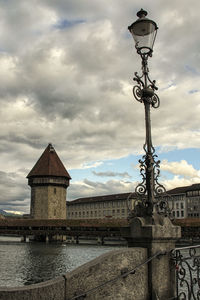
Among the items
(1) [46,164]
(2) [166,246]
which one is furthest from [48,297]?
(1) [46,164]

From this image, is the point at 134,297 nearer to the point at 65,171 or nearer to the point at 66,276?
the point at 66,276

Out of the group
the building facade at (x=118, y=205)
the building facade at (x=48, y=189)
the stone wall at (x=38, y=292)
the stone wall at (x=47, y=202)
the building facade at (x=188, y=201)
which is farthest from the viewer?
the building facade at (x=118, y=205)

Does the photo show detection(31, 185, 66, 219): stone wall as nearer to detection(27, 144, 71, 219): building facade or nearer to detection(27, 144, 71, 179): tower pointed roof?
detection(27, 144, 71, 219): building facade

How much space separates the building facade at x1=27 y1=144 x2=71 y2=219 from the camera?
48.0 meters

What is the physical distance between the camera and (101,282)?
329 centimetres

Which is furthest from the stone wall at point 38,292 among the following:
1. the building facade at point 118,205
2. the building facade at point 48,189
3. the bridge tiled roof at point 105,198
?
the bridge tiled roof at point 105,198

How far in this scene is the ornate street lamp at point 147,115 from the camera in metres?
4.15

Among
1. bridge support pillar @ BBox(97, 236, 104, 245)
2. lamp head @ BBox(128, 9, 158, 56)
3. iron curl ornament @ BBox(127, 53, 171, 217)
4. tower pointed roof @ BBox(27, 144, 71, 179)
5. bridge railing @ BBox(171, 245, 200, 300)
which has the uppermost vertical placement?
tower pointed roof @ BBox(27, 144, 71, 179)

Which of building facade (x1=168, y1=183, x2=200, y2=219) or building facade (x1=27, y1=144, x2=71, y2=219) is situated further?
building facade (x1=168, y1=183, x2=200, y2=219)

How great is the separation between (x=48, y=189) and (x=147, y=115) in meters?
45.4

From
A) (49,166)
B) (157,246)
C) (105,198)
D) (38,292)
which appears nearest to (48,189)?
(49,166)

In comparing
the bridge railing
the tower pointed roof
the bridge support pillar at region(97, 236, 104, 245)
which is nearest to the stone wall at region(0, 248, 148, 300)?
the bridge railing

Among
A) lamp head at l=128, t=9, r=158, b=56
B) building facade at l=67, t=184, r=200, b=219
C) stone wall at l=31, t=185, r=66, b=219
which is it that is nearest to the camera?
lamp head at l=128, t=9, r=158, b=56

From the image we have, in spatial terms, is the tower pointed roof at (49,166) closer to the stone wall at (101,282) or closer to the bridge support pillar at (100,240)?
the bridge support pillar at (100,240)
